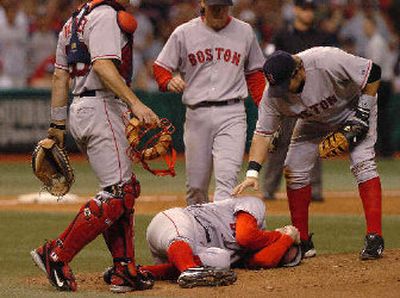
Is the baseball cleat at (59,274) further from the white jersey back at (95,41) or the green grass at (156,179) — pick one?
the green grass at (156,179)

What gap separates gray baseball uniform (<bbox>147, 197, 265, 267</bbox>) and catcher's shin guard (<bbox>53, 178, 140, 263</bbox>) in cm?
56

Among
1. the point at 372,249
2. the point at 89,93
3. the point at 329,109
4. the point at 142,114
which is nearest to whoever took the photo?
the point at 142,114

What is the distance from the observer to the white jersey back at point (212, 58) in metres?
9.81

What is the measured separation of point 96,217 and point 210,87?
2.52m

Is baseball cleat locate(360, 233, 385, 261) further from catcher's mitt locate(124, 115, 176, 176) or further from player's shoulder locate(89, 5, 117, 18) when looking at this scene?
player's shoulder locate(89, 5, 117, 18)

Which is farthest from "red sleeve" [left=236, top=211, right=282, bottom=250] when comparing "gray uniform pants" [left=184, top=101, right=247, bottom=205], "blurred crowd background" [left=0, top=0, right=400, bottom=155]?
"blurred crowd background" [left=0, top=0, right=400, bottom=155]

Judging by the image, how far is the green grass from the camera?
15656 mm

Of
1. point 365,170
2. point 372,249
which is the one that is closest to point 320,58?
point 365,170

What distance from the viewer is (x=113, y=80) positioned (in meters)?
7.44

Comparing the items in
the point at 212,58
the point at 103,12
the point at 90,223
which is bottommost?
the point at 90,223

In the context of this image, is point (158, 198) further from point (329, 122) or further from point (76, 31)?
point (76, 31)

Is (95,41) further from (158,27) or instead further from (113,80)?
(158,27)

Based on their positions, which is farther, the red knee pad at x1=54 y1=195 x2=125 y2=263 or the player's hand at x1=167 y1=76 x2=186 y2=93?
the player's hand at x1=167 y1=76 x2=186 y2=93

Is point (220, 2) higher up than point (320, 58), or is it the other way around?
point (220, 2)
